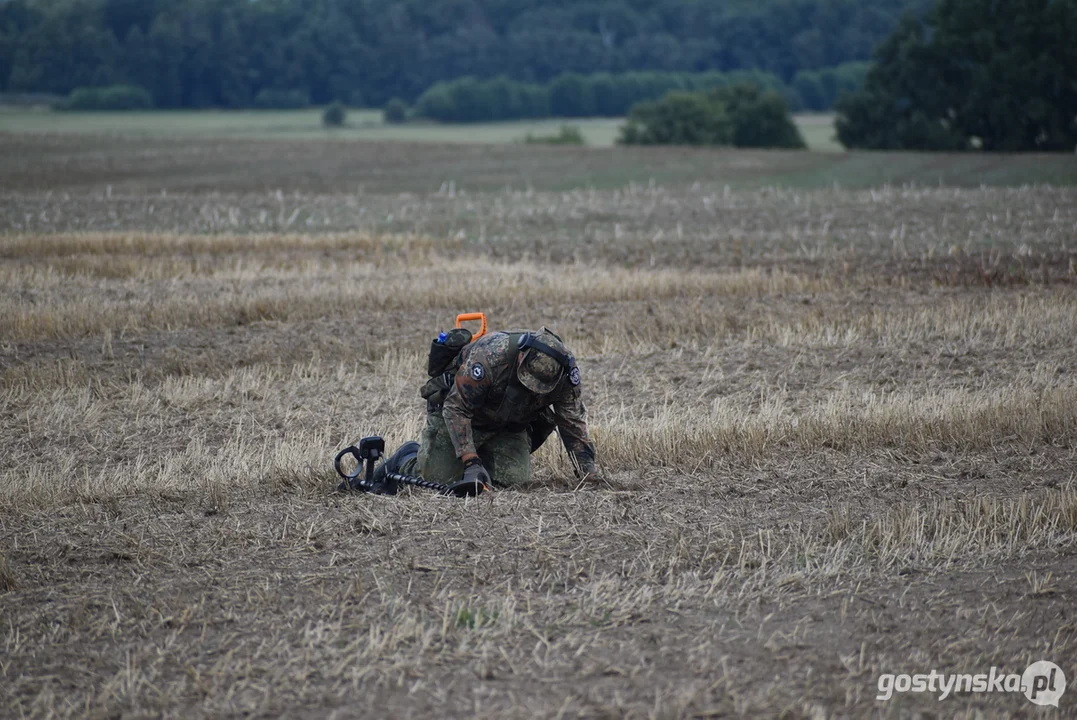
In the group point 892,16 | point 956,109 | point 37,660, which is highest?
point 892,16

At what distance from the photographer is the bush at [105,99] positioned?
10594cm

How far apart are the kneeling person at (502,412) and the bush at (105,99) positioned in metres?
109

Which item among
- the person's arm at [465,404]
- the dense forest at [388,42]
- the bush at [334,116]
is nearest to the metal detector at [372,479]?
the person's arm at [465,404]

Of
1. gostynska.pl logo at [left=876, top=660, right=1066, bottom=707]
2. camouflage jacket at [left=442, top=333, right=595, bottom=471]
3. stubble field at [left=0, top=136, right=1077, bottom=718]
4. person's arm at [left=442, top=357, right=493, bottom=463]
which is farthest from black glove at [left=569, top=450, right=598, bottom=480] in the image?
gostynska.pl logo at [left=876, top=660, right=1066, bottom=707]

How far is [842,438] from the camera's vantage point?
9.49m

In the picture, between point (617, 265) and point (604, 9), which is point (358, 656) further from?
point (604, 9)

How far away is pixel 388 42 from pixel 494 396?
135m

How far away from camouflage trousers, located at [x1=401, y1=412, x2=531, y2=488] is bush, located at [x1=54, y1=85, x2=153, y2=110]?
109 metres

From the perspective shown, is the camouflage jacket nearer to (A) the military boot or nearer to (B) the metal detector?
(B) the metal detector

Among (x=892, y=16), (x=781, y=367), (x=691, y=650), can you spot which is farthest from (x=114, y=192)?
(x=892, y=16)

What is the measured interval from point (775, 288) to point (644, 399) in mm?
7923

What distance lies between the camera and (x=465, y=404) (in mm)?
7418

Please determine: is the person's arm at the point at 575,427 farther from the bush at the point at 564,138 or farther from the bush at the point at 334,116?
the bush at the point at 334,116

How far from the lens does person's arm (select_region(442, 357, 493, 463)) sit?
24.1 ft
